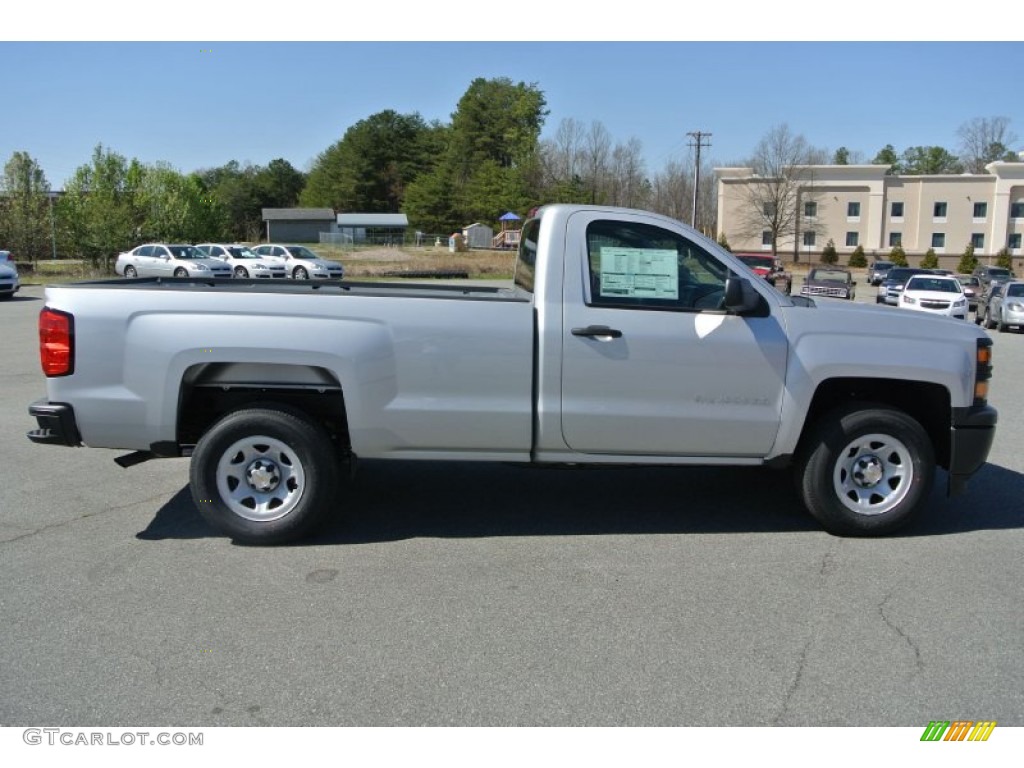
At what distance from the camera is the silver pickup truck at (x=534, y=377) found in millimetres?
5105

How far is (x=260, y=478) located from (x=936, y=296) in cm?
2502

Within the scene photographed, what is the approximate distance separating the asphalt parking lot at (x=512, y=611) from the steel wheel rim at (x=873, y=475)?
0.85 feet

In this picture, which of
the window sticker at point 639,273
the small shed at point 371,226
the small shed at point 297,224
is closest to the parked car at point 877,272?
the small shed at point 371,226

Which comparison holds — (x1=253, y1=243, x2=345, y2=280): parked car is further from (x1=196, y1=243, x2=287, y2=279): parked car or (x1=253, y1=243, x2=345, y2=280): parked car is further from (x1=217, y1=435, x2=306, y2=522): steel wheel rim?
(x1=217, y1=435, x2=306, y2=522): steel wheel rim

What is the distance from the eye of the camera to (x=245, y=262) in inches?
1602

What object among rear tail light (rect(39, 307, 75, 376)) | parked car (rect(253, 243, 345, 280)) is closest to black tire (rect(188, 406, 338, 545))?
rear tail light (rect(39, 307, 75, 376))

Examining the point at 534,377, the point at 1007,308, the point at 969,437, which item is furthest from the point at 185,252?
the point at 969,437

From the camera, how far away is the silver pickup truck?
16.8 feet

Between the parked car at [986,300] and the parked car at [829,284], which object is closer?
the parked car at [986,300]

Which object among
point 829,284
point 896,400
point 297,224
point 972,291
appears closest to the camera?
point 896,400

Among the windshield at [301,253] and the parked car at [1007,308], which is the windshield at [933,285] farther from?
the windshield at [301,253]

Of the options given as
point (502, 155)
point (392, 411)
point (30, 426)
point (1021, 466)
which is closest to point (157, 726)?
point (392, 411)

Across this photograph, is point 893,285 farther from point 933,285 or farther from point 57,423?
point 57,423

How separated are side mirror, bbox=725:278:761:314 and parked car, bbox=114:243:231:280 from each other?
34155 mm
